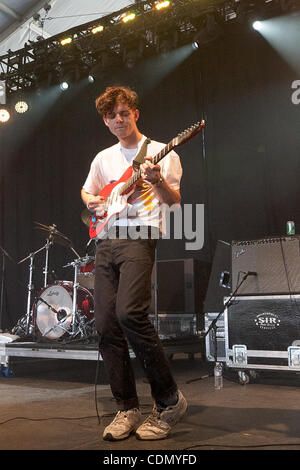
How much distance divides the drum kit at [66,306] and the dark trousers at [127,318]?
301 centimetres

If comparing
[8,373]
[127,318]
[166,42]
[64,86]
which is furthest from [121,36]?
[127,318]

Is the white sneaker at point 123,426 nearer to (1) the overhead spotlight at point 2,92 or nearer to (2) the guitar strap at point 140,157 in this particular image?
(2) the guitar strap at point 140,157

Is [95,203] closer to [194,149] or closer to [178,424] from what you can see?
[178,424]

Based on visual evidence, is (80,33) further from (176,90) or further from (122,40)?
(176,90)

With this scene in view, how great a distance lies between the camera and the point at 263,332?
12.6 ft

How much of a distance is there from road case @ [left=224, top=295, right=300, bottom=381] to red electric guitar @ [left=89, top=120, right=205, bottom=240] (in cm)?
193

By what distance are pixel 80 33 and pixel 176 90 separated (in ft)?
6.63

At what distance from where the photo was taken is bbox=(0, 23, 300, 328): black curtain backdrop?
613 cm

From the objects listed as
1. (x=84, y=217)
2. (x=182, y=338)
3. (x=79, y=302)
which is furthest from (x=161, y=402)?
(x=79, y=302)

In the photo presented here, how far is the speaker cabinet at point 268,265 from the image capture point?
3.80m

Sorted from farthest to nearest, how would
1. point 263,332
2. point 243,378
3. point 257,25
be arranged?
point 257,25, point 243,378, point 263,332

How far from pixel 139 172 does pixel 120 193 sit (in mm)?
148

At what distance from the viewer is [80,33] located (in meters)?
7.80

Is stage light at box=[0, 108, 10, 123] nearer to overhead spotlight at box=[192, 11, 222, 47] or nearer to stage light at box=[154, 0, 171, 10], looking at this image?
stage light at box=[154, 0, 171, 10]
